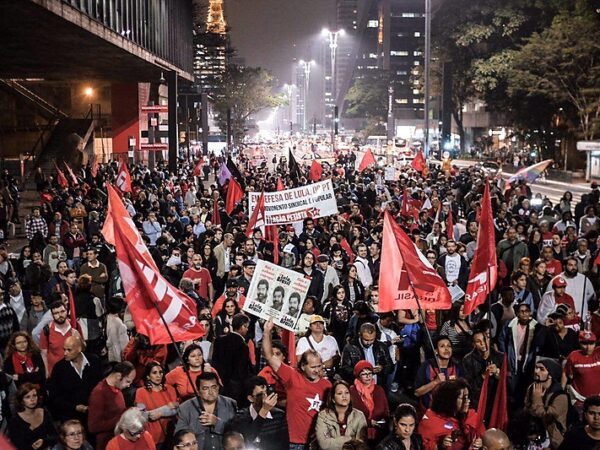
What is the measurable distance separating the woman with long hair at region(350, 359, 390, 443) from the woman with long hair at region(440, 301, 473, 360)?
1.88m

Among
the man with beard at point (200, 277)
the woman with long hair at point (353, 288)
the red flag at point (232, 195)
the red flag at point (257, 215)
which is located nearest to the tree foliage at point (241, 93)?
the red flag at point (232, 195)

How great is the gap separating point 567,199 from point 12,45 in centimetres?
2062

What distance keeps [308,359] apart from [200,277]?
200 inches

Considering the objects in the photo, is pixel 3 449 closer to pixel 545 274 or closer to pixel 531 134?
pixel 545 274

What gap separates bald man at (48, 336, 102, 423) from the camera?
665 cm

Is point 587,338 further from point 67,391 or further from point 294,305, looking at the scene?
point 67,391

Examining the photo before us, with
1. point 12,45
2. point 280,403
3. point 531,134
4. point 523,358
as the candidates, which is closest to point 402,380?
point 523,358

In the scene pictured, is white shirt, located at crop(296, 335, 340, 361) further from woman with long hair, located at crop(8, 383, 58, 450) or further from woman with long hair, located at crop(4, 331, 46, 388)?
woman with long hair, located at crop(8, 383, 58, 450)

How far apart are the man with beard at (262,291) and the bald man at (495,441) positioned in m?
2.51

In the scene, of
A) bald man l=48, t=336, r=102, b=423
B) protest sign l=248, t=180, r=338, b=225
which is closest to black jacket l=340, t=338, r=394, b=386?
bald man l=48, t=336, r=102, b=423

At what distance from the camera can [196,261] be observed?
1101 centimetres

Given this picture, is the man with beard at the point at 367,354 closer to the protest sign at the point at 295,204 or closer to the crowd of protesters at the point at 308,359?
the crowd of protesters at the point at 308,359

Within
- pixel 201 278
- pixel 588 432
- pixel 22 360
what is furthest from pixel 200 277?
pixel 588 432

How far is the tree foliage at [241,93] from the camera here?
87562mm
